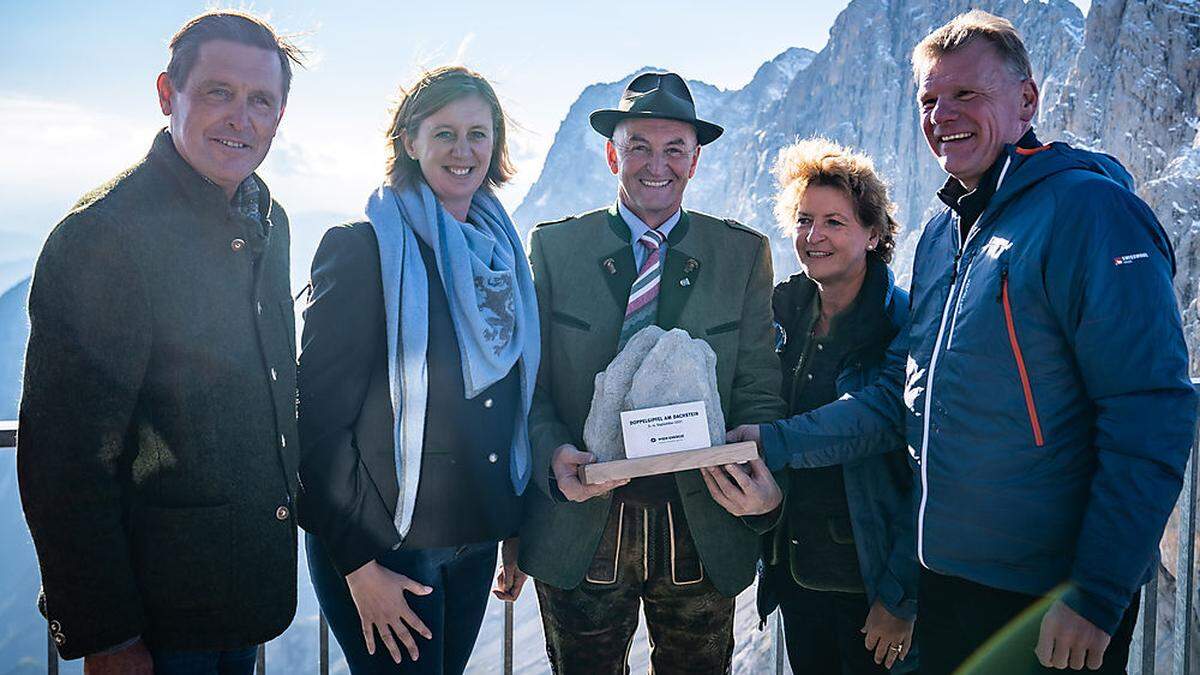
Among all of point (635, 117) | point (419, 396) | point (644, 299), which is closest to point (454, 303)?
point (419, 396)

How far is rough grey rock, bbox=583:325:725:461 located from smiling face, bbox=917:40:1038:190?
90 centimetres

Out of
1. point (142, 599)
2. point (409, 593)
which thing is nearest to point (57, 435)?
point (142, 599)

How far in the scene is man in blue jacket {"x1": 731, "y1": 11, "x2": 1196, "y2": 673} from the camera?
175 cm

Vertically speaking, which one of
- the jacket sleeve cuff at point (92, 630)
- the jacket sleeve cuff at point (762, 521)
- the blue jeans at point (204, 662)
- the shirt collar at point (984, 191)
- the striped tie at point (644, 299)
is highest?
the shirt collar at point (984, 191)

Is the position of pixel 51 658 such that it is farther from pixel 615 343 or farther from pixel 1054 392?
pixel 1054 392

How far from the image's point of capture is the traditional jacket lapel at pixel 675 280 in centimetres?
256

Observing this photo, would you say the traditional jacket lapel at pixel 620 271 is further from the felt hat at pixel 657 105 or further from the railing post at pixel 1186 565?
the railing post at pixel 1186 565

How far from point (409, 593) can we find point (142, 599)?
646 mm

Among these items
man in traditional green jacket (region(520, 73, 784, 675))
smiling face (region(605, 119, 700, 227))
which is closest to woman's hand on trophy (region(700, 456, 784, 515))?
man in traditional green jacket (region(520, 73, 784, 675))

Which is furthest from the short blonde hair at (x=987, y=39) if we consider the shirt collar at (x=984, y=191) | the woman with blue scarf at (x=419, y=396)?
the woman with blue scarf at (x=419, y=396)

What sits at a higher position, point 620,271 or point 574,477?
point 620,271

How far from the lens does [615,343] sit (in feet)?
8.38

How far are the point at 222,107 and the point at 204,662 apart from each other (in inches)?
53.1

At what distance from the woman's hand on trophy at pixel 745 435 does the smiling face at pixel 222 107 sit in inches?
62.1
